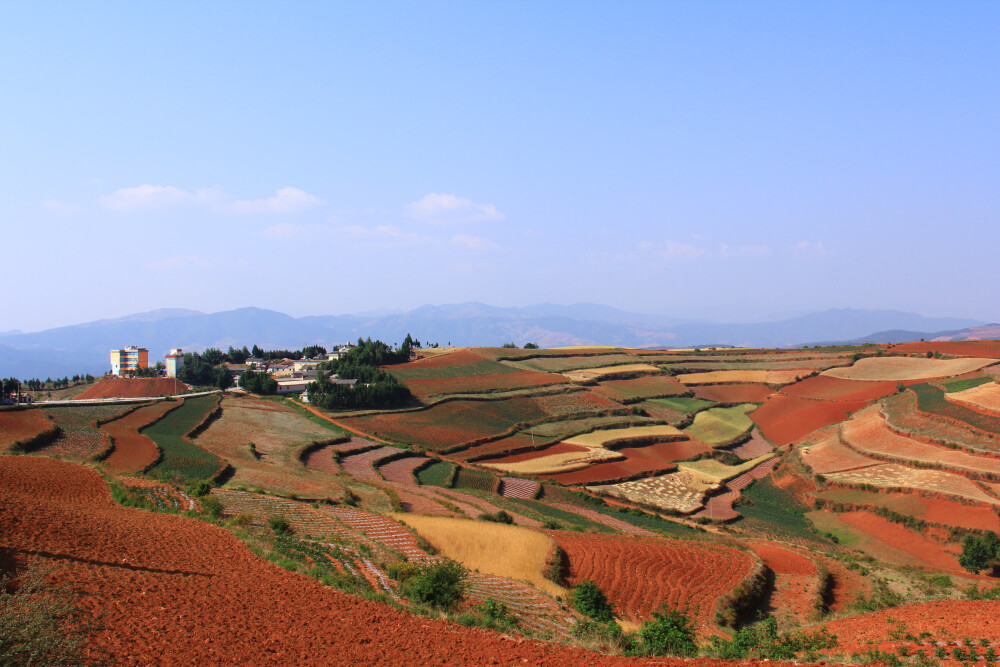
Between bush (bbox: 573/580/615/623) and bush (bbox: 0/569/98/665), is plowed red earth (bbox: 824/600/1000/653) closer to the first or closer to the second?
bush (bbox: 573/580/615/623)

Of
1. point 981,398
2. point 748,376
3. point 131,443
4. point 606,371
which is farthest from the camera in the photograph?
point 606,371

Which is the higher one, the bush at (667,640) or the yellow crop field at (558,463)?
the bush at (667,640)

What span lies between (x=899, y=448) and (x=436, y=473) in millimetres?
34918

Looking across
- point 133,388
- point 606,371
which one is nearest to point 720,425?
point 606,371

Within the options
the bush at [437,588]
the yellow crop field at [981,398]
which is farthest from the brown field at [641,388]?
the bush at [437,588]

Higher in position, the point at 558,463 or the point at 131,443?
the point at 131,443

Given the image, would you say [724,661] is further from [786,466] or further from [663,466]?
[786,466]

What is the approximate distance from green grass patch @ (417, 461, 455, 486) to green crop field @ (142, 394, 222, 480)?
13466 millimetres

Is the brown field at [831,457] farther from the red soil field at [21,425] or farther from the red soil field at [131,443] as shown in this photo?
the red soil field at [21,425]

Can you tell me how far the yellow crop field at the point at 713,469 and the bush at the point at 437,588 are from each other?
37.2 metres

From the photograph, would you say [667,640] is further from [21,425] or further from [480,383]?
[480,383]

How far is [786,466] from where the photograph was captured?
54062mm

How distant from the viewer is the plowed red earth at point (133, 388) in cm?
8206

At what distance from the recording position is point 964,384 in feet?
204
